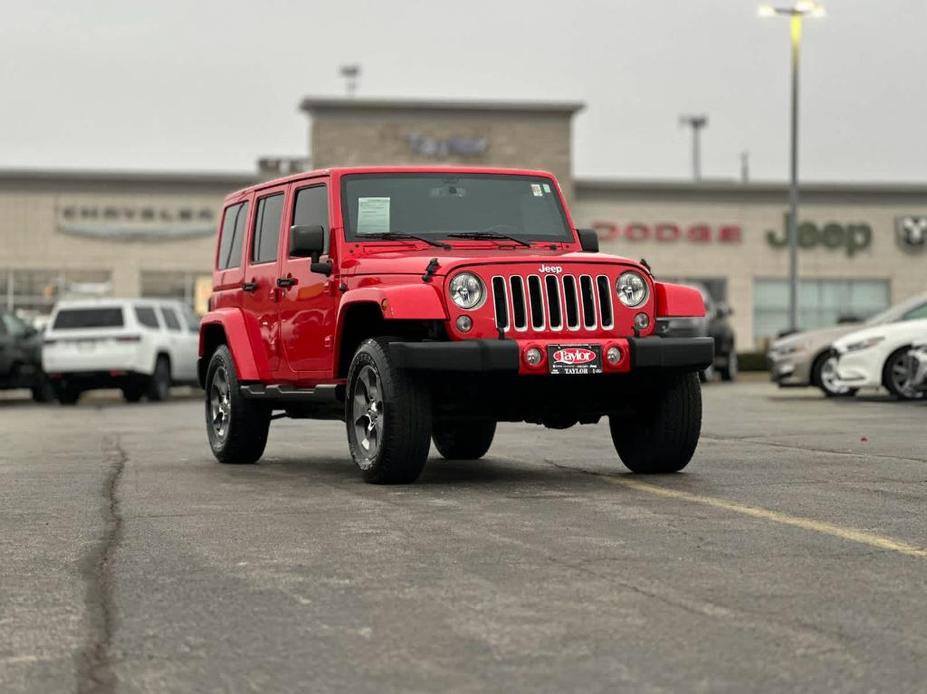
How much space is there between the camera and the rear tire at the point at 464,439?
43.7 feet

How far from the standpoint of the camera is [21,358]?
96.3ft

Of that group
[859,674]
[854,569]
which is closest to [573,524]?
[854,569]

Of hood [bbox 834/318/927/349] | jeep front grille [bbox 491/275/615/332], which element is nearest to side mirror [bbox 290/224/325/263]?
jeep front grille [bbox 491/275/615/332]

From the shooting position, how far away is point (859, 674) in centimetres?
502

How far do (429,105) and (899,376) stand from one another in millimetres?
39782

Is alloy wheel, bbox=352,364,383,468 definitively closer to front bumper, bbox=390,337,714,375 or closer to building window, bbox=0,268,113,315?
front bumper, bbox=390,337,714,375

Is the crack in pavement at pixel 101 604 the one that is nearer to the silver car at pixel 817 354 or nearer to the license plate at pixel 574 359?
the license plate at pixel 574 359

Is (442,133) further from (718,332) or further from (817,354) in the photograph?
(817,354)

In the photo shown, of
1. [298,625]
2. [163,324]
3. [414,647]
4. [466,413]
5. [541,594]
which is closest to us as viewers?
[414,647]

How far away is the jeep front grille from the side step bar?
62.9 inches

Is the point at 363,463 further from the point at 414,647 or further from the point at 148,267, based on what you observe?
the point at 148,267

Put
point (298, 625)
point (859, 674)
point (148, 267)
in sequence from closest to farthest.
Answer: point (859, 674), point (298, 625), point (148, 267)

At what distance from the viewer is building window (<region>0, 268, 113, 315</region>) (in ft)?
192

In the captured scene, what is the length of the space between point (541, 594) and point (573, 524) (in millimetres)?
2120
